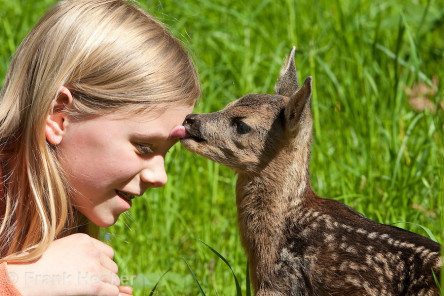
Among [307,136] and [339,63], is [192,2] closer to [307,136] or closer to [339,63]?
[339,63]

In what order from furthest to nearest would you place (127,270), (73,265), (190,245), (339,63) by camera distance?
(339,63) < (190,245) < (127,270) < (73,265)

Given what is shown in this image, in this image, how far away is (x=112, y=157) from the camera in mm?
2930

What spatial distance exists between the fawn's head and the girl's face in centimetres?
18

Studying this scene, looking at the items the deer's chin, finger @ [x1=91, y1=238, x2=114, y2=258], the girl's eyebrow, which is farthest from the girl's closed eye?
finger @ [x1=91, y1=238, x2=114, y2=258]

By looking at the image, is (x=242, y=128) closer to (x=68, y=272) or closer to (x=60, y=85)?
(x=60, y=85)

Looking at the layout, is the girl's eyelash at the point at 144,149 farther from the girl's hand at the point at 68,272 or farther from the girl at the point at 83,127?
the girl's hand at the point at 68,272

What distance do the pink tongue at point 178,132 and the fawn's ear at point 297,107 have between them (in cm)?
45

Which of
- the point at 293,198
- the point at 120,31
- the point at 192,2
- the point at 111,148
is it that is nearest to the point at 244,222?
the point at 293,198

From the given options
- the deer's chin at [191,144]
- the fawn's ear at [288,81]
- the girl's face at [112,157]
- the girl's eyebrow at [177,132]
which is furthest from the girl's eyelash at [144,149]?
the fawn's ear at [288,81]

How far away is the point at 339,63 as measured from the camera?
505 centimetres

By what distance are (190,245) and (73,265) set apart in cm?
145

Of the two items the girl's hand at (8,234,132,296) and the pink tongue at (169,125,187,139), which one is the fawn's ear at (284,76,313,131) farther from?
the girl's hand at (8,234,132,296)

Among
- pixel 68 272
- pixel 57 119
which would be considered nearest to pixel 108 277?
pixel 68 272

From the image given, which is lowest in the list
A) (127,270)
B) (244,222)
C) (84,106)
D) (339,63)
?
(127,270)
